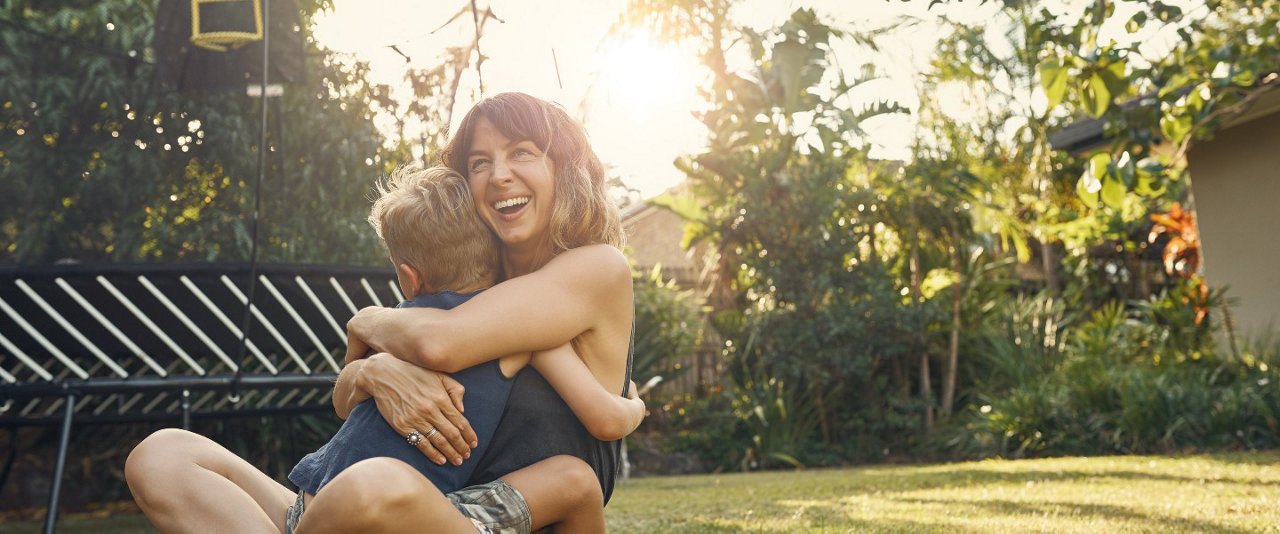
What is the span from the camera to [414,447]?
205 centimetres

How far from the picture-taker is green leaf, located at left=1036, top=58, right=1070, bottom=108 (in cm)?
336

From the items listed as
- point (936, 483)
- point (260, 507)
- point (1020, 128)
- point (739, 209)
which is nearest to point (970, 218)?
point (739, 209)

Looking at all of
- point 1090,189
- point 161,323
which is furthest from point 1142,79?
point 161,323

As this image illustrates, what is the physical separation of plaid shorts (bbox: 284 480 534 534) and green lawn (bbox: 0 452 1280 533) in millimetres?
1958

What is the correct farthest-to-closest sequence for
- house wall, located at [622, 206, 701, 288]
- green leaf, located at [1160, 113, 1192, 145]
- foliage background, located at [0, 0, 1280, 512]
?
house wall, located at [622, 206, 701, 288] → foliage background, located at [0, 0, 1280, 512] → green leaf, located at [1160, 113, 1192, 145]

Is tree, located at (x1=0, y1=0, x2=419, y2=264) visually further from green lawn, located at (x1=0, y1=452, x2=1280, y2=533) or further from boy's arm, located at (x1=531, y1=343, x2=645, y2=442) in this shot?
boy's arm, located at (x1=531, y1=343, x2=645, y2=442)

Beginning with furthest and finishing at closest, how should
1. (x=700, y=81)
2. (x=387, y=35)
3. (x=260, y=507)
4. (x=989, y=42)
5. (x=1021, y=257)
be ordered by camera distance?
(x=989, y=42) → (x=1021, y=257) → (x=700, y=81) → (x=387, y=35) → (x=260, y=507)

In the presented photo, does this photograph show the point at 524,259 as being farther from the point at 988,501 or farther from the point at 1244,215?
the point at 1244,215

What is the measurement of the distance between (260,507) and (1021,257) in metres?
13.3

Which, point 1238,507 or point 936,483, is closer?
point 1238,507

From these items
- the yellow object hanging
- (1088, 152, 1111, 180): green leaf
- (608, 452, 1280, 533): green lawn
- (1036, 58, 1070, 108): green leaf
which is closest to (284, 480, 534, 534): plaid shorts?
(608, 452, 1280, 533): green lawn

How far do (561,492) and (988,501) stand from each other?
313 cm

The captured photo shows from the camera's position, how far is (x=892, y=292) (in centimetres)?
1109

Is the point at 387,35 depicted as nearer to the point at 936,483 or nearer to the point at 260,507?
the point at 260,507
